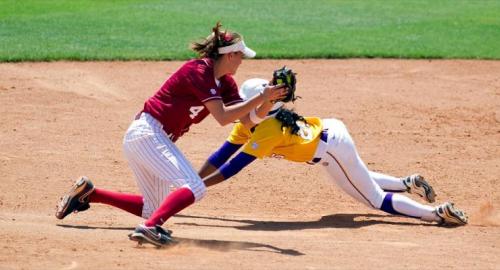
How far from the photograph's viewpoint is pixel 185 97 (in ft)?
24.1

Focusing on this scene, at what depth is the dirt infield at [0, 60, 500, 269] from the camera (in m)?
6.87

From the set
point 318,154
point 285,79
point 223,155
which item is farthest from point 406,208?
point 285,79

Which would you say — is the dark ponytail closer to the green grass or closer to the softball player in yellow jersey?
the softball player in yellow jersey

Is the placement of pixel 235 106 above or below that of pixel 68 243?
above

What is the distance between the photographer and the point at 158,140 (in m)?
7.32

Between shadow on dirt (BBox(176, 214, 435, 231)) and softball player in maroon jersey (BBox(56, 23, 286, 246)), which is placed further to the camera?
shadow on dirt (BBox(176, 214, 435, 231))

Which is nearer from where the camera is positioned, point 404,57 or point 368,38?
point 404,57

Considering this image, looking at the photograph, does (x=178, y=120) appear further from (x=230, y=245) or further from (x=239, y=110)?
(x=230, y=245)

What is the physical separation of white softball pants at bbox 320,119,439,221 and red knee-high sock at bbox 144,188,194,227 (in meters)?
1.49

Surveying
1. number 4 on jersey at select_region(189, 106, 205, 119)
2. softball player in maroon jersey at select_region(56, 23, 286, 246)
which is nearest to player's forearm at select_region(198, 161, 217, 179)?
softball player in maroon jersey at select_region(56, 23, 286, 246)

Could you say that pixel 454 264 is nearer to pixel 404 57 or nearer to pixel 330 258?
pixel 330 258

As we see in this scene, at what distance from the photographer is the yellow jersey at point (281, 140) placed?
788cm

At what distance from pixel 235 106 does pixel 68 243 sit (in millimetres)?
1499

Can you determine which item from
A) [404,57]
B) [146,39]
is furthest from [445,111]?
[146,39]
